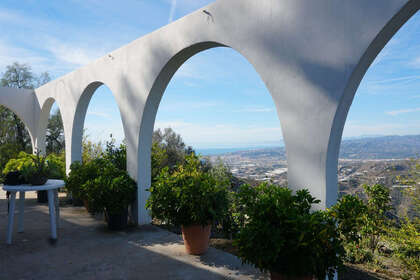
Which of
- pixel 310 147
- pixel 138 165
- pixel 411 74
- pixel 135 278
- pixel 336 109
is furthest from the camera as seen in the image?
pixel 138 165

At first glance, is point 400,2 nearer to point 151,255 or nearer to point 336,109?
point 336,109

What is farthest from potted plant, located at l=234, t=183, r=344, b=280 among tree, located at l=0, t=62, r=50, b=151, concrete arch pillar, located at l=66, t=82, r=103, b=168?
tree, located at l=0, t=62, r=50, b=151

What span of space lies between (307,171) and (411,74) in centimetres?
238

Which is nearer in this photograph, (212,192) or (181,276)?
(181,276)

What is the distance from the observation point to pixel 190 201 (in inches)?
131

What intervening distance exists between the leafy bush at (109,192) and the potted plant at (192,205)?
3.18 feet

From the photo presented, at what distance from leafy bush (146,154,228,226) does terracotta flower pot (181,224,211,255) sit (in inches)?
3.1

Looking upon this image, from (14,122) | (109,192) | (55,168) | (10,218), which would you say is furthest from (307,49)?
(14,122)

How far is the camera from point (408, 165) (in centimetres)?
287

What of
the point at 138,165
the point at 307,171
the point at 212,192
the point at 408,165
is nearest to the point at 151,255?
the point at 212,192

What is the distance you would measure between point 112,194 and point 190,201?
1542 mm

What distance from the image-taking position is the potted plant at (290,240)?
2.00 m

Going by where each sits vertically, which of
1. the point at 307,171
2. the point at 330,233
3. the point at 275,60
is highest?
the point at 275,60

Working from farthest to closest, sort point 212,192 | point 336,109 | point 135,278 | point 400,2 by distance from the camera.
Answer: point 212,192, point 135,278, point 336,109, point 400,2
